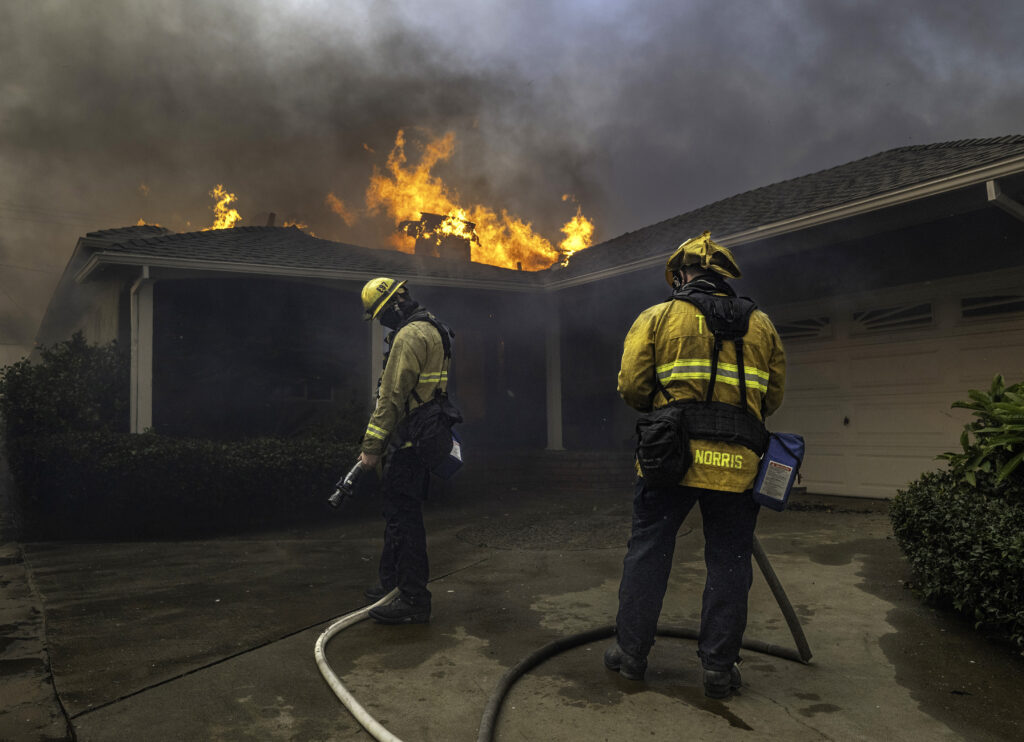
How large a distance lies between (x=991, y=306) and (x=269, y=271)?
7.43 meters

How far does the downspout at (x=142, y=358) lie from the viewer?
26.1 feet

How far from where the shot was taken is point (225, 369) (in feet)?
30.2

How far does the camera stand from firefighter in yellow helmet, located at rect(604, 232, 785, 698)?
8.98 ft

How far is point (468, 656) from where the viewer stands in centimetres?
321

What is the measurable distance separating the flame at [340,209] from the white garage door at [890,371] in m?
10.5

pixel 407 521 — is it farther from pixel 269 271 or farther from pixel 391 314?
pixel 269 271

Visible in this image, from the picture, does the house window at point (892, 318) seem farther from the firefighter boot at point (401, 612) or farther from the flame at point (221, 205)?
the flame at point (221, 205)

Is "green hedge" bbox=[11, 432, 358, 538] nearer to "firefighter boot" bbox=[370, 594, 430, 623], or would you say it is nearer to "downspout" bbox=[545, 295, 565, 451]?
"downspout" bbox=[545, 295, 565, 451]

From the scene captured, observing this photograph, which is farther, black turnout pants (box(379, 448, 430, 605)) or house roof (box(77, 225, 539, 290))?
house roof (box(77, 225, 539, 290))

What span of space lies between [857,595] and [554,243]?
11.0 metres

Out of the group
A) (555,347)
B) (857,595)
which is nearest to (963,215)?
(857,595)

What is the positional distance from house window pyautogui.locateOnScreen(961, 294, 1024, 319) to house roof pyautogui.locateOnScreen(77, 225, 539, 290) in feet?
17.1

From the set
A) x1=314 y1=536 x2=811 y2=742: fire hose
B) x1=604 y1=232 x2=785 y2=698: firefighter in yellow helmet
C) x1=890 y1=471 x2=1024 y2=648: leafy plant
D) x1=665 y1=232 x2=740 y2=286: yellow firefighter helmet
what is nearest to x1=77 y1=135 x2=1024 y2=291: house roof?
x1=890 y1=471 x2=1024 y2=648: leafy plant

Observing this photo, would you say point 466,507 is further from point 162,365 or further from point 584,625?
point 584,625
